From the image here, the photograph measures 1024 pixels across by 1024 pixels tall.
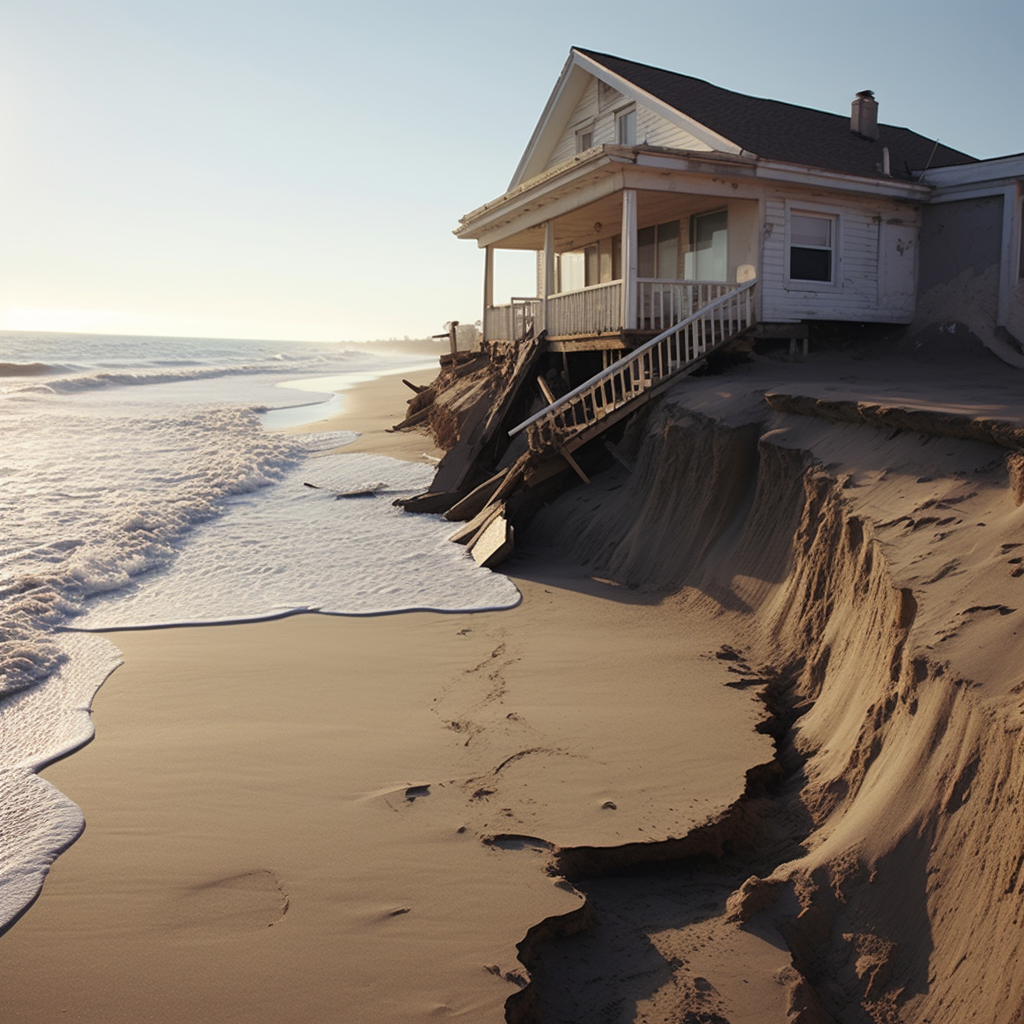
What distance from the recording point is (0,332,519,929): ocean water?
5.59 m

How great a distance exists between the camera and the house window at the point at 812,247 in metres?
14.6

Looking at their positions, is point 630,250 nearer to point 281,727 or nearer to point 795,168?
point 795,168

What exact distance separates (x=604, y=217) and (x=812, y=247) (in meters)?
4.32

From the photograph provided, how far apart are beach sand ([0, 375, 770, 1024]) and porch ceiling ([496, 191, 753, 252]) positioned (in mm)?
9657

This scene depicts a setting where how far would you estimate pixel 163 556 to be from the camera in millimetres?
10414

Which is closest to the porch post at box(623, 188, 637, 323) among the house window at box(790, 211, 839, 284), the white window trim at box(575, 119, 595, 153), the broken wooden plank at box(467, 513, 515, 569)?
the house window at box(790, 211, 839, 284)

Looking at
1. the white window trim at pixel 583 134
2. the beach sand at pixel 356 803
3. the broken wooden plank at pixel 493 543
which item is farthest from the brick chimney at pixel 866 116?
the beach sand at pixel 356 803

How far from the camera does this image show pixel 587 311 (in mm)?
14664

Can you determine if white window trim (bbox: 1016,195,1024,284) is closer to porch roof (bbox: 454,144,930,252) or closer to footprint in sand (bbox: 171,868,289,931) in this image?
porch roof (bbox: 454,144,930,252)

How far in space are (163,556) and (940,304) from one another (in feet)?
43.2

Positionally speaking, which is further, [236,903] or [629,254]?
[629,254]

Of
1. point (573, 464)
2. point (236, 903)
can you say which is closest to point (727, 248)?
point (573, 464)

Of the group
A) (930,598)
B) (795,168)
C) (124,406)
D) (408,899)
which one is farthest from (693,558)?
(124,406)

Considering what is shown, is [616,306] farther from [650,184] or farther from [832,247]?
[832,247]
